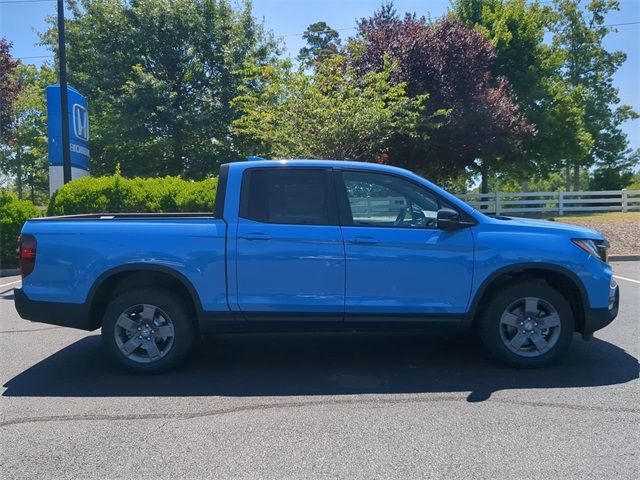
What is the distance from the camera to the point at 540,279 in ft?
16.9


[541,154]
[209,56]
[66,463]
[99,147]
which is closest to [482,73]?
[541,154]

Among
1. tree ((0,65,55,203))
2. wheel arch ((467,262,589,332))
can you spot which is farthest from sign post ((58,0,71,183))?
tree ((0,65,55,203))

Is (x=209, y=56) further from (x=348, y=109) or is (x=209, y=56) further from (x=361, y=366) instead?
(x=361, y=366)

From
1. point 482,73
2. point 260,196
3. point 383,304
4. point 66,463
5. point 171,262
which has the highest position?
point 482,73

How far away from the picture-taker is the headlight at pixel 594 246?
5068 mm

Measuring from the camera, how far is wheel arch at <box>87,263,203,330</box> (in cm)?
493

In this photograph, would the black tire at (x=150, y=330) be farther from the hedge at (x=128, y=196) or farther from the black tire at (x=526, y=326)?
the hedge at (x=128, y=196)

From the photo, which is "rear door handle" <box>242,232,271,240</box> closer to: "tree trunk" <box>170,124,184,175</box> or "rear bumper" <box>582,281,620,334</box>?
"rear bumper" <box>582,281,620,334</box>

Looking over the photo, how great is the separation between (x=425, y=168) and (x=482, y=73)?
506 centimetres

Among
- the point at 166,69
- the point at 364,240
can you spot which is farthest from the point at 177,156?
the point at 364,240

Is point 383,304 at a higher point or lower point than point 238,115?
lower

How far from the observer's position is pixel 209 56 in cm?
2370

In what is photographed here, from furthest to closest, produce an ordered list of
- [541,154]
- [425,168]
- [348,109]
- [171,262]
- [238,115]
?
[541,154] < [425,168] < [238,115] < [348,109] < [171,262]

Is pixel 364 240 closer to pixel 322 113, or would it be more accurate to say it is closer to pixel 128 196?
pixel 322 113
